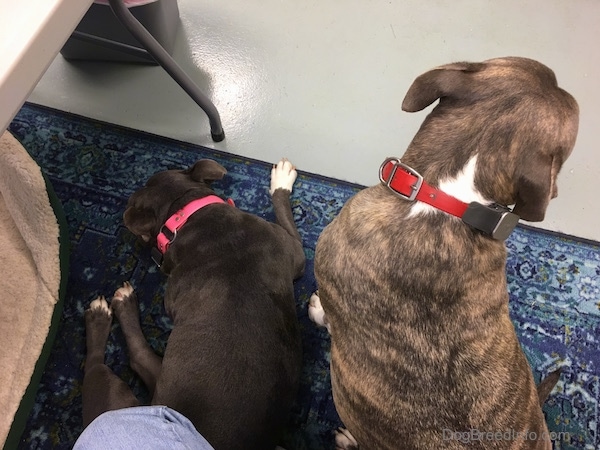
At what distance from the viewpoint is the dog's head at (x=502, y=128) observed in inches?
49.1

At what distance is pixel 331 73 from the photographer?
2.54 metres

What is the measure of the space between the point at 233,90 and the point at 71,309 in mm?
1228

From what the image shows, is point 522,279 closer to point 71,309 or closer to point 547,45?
point 547,45

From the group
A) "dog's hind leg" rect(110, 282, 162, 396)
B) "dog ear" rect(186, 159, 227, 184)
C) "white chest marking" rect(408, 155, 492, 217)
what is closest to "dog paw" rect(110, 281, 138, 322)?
"dog's hind leg" rect(110, 282, 162, 396)

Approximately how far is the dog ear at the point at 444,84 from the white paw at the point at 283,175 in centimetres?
97

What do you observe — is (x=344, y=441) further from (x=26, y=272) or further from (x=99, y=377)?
(x=26, y=272)

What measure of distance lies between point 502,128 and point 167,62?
54.2 inches

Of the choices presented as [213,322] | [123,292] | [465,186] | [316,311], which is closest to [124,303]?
[123,292]

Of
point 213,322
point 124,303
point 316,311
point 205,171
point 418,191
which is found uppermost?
point 418,191

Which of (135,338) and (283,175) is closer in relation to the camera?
(135,338)

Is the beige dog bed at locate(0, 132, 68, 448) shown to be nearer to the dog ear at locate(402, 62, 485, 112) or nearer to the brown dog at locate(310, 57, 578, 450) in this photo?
the brown dog at locate(310, 57, 578, 450)

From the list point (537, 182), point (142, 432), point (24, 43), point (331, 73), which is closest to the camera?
point (24, 43)

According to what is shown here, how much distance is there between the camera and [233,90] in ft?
8.27

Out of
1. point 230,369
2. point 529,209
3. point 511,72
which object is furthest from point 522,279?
point 230,369
